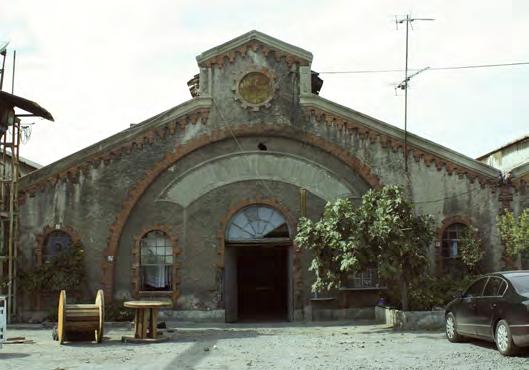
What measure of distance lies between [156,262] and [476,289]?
11388 mm

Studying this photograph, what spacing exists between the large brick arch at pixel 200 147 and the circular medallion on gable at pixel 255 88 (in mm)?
897

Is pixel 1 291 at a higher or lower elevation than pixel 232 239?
lower

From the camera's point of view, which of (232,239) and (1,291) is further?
(232,239)

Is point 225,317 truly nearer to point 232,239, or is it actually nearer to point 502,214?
point 232,239

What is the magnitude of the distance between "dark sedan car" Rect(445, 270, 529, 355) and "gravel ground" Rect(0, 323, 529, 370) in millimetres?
326

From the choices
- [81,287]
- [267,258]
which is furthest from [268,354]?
[267,258]

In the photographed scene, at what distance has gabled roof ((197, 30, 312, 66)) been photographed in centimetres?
2264

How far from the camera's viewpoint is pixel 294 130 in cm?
2253

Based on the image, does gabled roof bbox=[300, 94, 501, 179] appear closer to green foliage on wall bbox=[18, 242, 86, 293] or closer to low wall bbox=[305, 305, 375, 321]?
low wall bbox=[305, 305, 375, 321]

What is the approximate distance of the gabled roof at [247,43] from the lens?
22641mm

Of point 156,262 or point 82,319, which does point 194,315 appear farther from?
point 82,319

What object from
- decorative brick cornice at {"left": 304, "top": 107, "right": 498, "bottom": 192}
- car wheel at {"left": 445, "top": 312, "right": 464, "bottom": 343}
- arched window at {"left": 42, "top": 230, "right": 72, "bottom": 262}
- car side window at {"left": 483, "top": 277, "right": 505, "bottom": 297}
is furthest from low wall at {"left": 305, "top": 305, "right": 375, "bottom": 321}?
arched window at {"left": 42, "top": 230, "right": 72, "bottom": 262}

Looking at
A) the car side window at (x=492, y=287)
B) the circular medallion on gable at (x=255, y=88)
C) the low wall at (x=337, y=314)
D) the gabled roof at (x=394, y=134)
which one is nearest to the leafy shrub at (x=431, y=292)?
the low wall at (x=337, y=314)

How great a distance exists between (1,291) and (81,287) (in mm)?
2509
